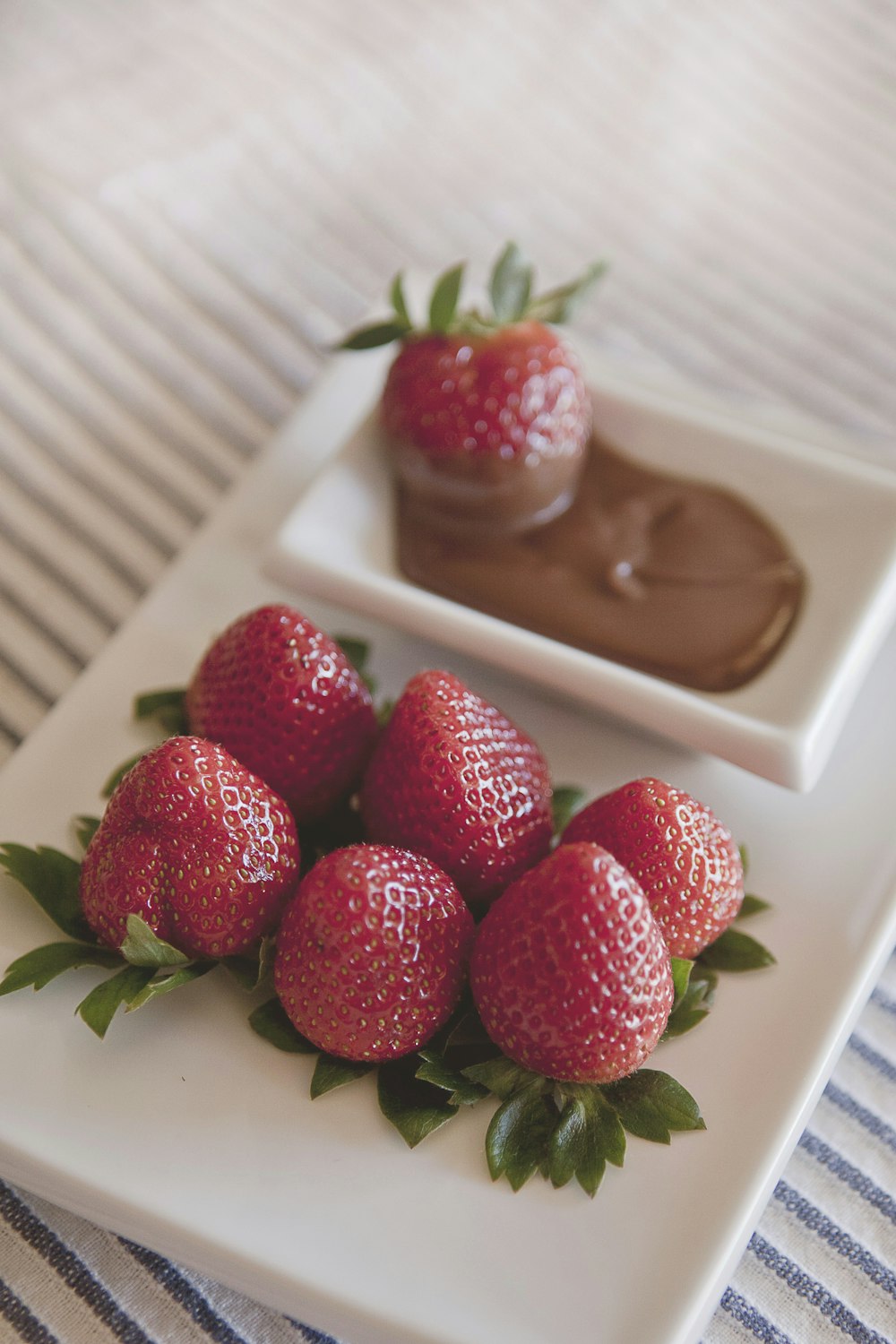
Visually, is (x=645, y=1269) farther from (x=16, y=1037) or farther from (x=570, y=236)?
(x=570, y=236)

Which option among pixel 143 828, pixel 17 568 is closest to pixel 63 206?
pixel 17 568

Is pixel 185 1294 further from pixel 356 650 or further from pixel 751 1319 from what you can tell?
pixel 356 650

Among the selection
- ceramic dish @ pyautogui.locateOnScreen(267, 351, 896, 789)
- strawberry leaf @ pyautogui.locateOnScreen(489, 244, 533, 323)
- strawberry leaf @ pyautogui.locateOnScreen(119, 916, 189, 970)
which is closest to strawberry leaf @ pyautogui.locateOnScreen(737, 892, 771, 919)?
ceramic dish @ pyautogui.locateOnScreen(267, 351, 896, 789)

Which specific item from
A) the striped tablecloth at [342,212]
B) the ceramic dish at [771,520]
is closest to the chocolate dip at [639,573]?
the ceramic dish at [771,520]

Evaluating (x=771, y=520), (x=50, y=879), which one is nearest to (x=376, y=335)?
(x=771, y=520)

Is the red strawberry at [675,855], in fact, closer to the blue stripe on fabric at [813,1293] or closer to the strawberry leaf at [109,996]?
the blue stripe on fabric at [813,1293]

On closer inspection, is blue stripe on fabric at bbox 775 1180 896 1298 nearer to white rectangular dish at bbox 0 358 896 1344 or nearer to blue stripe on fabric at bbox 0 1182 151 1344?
white rectangular dish at bbox 0 358 896 1344

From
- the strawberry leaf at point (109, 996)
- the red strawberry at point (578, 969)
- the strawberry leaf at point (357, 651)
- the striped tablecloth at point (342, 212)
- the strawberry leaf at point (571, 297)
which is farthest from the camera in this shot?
the striped tablecloth at point (342, 212)
